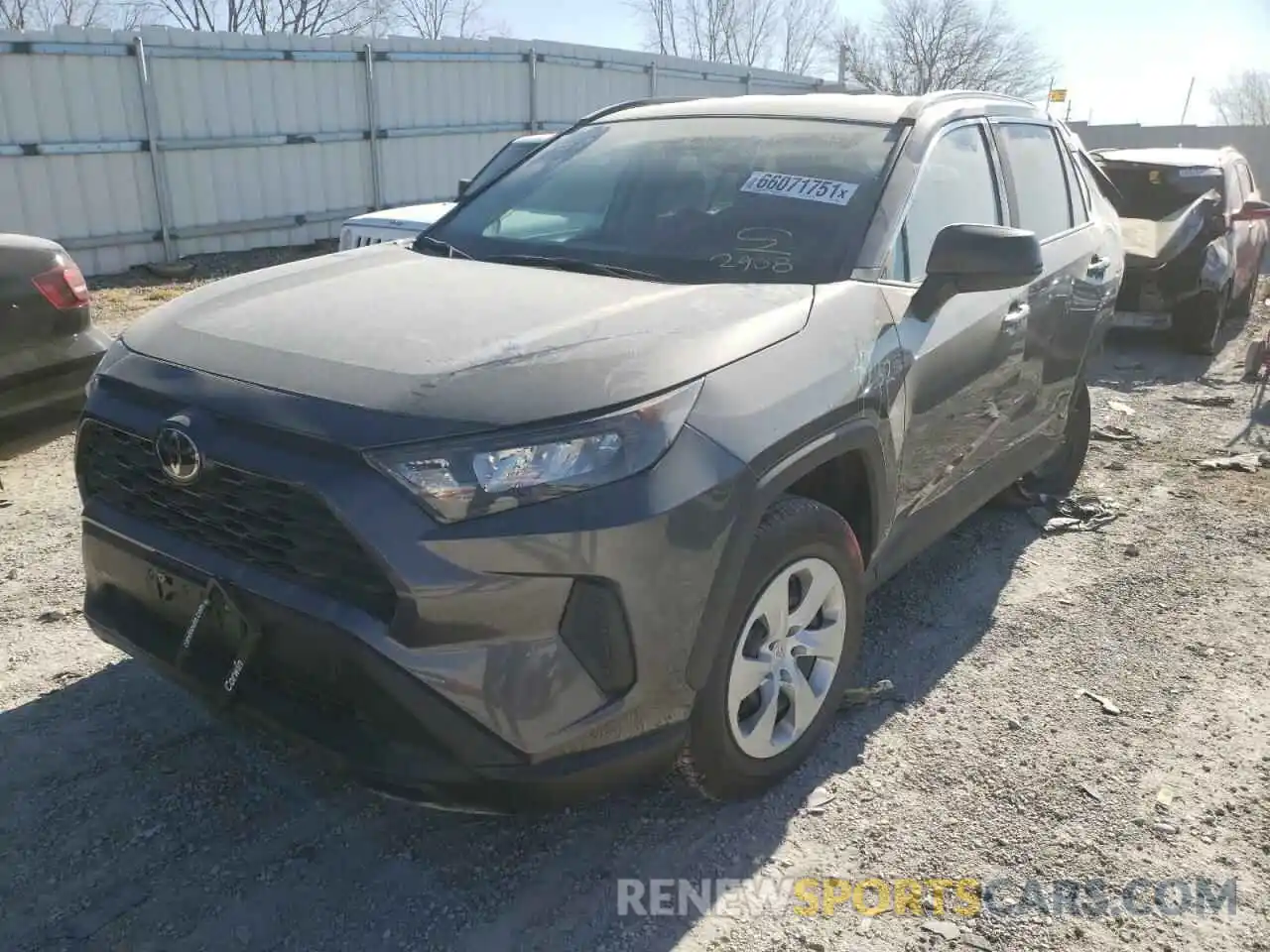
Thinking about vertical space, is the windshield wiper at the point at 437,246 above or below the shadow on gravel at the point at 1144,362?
above

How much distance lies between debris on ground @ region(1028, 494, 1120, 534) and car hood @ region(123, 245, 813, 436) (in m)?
2.60

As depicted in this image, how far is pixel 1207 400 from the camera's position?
7184 millimetres

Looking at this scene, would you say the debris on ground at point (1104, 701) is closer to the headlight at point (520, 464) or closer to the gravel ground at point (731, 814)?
the gravel ground at point (731, 814)

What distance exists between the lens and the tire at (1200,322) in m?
8.34

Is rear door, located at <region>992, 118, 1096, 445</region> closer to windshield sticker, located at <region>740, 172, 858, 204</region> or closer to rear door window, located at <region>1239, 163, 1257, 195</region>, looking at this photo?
windshield sticker, located at <region>740, 172, 858, 204</region>

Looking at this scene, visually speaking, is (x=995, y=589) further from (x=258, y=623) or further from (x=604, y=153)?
(x=258, y=623)

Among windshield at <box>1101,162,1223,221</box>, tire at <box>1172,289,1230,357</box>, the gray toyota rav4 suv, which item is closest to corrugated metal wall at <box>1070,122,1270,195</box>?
windshield at <box>1101,162,1223,221</box>

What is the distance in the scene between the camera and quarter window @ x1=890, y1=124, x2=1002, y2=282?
3.22m

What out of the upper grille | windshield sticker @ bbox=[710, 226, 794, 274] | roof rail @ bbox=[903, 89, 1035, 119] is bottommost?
the upper grille

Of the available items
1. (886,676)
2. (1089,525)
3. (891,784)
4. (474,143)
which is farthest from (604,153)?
(474,143)

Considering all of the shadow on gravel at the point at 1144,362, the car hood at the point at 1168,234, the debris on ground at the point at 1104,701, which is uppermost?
the car hood at the point at 1168,234

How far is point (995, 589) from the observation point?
4195 millimetres

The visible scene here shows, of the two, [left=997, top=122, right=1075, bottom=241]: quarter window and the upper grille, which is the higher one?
[left=997, top=122, right=1075, bottom=241]: quarter window

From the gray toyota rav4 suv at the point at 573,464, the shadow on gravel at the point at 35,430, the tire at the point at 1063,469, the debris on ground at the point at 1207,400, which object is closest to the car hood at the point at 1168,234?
the debris on ground at the point at 1207,400
